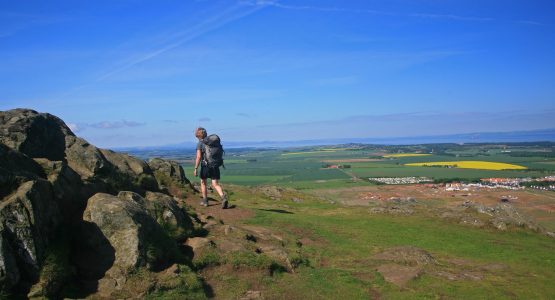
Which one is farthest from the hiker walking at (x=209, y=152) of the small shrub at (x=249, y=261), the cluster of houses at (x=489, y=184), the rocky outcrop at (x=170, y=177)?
the cluster of houses at (x=489, y=184)

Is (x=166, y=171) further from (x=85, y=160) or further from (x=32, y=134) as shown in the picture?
(x=32, y=134)

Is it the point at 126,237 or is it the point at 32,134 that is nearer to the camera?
the point at 126,237

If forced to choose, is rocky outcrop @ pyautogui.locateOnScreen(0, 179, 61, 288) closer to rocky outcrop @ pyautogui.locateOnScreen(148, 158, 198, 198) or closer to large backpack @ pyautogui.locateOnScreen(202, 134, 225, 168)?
large backpack @ pyautogui.locateOnScreen(202, 134, 225, 168)

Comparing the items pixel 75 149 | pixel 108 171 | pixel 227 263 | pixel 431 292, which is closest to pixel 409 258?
pixel 431 292

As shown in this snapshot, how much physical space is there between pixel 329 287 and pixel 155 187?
12102 mm

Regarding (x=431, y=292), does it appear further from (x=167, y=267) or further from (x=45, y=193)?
(x=45, y=193)

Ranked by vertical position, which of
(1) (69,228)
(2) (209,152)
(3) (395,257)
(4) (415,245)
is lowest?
(4) (415,245)

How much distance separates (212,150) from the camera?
62.1ft

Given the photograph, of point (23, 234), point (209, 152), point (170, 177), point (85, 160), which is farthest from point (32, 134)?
point (170, 177)

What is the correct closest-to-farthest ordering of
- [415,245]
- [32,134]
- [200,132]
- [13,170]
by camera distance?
1. [13,170]
2. [32,134]
3. [415,245]
4. [200,132]

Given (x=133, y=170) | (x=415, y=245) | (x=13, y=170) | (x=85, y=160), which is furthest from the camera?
(x=133, y=170)

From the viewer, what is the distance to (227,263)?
11.8 meters

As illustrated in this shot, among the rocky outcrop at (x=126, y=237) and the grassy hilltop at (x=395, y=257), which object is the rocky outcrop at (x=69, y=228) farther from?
the grassy hilltop at (x=395, y=257)

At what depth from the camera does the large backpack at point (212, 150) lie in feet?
61.8
